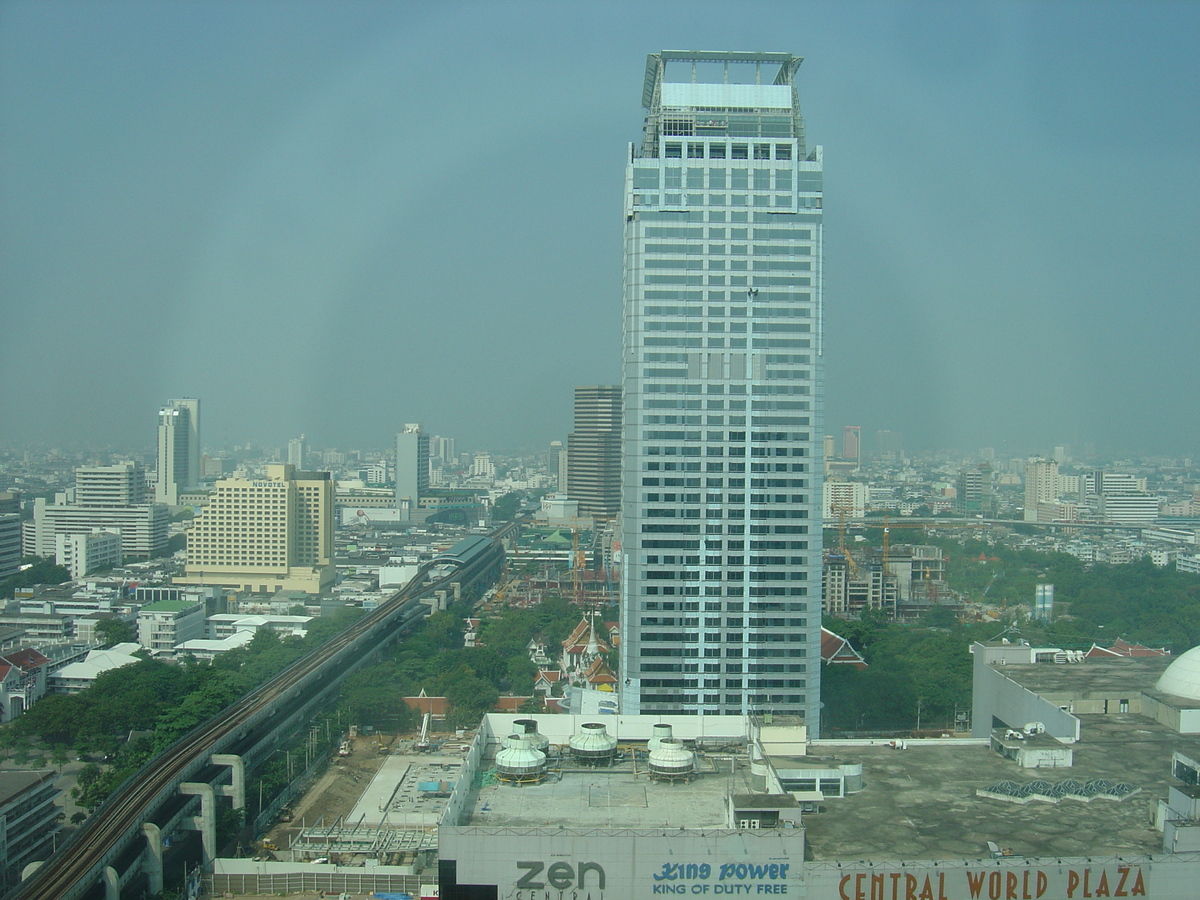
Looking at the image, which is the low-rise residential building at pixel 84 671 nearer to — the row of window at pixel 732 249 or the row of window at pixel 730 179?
the row of window at pixel 732 249

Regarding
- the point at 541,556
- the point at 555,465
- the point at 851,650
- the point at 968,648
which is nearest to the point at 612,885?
the point at 851,650

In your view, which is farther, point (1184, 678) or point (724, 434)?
point (724, 434)

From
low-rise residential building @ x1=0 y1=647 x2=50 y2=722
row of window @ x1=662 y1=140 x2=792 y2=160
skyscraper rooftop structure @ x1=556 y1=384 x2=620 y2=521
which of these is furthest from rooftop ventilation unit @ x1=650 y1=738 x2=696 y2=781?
skyscraper rooftop structure @ x1=556 y1=384 x2=620 y2=521

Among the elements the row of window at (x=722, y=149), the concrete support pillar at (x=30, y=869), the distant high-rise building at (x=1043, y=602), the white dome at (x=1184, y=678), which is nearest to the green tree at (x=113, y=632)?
the concrete support pillar at (x=30, y=869)

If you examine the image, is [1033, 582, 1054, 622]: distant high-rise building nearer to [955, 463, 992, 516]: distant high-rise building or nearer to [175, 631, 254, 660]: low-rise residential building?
[955, 463, 992, 516]: distant high-rise building

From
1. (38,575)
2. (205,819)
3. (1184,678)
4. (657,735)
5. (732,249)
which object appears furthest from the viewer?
(38,575)

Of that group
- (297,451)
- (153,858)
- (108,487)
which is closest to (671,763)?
(153,858)

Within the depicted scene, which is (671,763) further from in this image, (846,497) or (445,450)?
(445,450)
